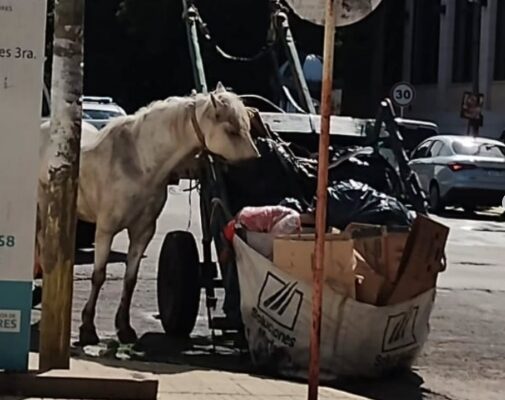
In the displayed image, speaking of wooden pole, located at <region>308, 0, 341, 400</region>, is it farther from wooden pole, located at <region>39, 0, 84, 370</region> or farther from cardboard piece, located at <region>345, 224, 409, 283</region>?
cardboard piece, located at <region>345, 224, 409, 283</region>

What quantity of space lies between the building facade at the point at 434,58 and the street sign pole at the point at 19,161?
4046cm

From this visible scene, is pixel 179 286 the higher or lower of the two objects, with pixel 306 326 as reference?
higher

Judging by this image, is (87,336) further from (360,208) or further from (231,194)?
(360,208)

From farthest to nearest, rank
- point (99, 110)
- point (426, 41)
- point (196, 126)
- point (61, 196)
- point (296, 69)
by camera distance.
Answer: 1. point (426, 41)
2. point (99, 110)
3. point (296, 69)
4. point (196, 126)
5. point (61, 196)

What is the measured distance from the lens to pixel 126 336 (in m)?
11.0

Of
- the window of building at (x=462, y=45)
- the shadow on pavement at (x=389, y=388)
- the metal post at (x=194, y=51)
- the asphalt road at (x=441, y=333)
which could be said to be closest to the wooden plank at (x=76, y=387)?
the asphalt road at (x=441, y=333)

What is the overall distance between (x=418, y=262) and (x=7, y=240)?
347 centimetres

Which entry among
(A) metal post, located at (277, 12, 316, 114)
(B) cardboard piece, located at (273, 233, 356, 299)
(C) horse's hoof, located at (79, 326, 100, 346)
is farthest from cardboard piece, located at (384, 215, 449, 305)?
(A) metal post, located at (277, 12, 316, 114)

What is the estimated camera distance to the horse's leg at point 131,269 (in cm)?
1086

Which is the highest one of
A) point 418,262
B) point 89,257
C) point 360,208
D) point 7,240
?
point 360,208

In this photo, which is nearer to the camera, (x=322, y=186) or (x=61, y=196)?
(x=322, y=186)

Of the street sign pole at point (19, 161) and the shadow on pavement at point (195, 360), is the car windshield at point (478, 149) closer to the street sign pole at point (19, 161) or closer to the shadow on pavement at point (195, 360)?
the shadow on pavement at point (195, 360)

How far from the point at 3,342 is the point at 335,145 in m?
5.09

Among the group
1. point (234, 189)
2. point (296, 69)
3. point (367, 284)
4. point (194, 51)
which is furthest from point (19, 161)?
point (296, 69)
